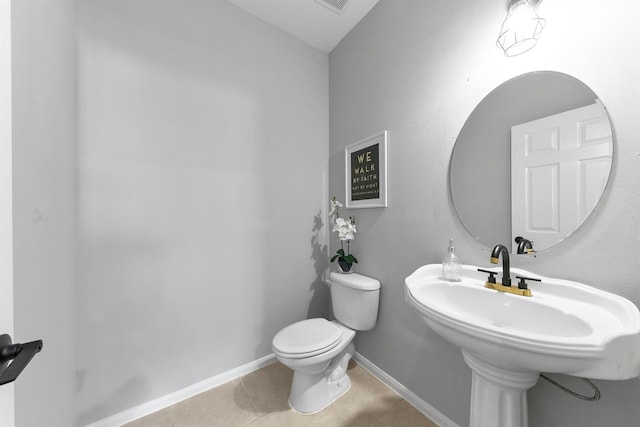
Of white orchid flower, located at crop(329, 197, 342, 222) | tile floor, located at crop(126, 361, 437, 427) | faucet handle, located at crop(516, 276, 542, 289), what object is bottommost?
tile floor, located at crop(126, 361, 437, 427)

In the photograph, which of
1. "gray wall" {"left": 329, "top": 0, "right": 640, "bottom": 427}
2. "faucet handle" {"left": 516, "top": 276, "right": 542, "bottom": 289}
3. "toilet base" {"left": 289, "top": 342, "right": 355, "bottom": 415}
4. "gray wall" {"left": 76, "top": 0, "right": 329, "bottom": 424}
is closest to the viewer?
"gray wall" {"left": 329, "top": 0, "right": 640, "bottom": 427}

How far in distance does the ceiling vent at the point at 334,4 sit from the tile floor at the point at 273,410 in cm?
250

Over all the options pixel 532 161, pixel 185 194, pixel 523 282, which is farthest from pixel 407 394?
pixel 185 194

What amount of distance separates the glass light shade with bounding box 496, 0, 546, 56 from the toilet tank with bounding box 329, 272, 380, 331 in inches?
52.1

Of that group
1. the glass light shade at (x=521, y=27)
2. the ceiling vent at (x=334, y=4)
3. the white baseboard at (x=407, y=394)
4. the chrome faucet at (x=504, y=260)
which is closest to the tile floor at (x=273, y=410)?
the white baseboard at (x=407, y=394)

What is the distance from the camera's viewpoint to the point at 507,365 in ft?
2.17

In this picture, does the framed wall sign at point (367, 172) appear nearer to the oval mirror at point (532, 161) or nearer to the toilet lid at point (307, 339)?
the oval mirror at point (532, 161)

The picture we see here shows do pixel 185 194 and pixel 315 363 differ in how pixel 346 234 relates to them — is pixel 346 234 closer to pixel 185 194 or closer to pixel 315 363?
pixel 315 363

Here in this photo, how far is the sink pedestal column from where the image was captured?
28.2 inches

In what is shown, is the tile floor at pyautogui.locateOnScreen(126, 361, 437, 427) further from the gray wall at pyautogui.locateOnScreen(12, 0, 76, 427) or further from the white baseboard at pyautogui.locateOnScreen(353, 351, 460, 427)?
the gray wall at pyautogui.locateOnScreen(12, 0, 76, 427)

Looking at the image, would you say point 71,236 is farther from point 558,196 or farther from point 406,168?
point 558,196

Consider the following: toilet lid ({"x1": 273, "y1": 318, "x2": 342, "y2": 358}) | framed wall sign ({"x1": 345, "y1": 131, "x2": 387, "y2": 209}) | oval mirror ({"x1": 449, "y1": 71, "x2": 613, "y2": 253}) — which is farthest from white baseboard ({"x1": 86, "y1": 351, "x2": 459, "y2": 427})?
framed wall sign ({"x1": 345, "y1": 131, "x2": 387, "y2": 209})

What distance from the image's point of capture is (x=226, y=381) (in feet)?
4.80

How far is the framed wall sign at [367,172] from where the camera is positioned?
1.44m
